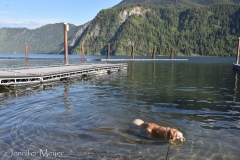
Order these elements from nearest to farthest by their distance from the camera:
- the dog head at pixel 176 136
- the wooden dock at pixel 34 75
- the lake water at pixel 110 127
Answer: the lake water at pixel 110 127
the dog head at pixel 176 136
the wooden dock at pixel 34 75

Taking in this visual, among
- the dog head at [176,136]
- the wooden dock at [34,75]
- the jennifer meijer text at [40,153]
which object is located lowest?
the jennifer meijer text at [40,153]

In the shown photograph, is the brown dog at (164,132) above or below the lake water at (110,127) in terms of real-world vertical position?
above

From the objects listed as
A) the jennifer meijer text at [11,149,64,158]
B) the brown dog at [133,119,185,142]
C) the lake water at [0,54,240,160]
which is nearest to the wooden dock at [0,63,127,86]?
the lake water at [0,54,240,160]

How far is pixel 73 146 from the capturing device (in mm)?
7332

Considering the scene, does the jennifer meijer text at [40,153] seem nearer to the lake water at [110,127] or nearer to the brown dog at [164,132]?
the lake water at [110,127]

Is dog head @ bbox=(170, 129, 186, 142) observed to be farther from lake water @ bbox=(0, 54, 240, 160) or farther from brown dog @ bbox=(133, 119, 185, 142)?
lake water @ bbox=(0, 54, 240, 160)

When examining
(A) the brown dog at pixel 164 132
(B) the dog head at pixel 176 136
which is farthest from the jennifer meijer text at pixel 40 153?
(B) the dog head at pixel 176 136

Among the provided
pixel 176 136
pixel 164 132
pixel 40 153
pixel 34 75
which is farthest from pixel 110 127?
pixel 34 75

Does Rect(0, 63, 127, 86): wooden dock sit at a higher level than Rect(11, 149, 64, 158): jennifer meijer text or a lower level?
higher

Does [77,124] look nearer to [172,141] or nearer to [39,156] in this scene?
[39,156]

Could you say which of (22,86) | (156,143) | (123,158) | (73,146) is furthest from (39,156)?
(22,86)

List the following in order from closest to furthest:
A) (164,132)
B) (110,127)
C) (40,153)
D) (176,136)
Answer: (40,153) < (176,136) < (164,132) < (110,127)

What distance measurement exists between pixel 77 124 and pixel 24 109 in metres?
4.21

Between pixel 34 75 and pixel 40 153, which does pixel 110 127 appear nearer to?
pixel 40 153
